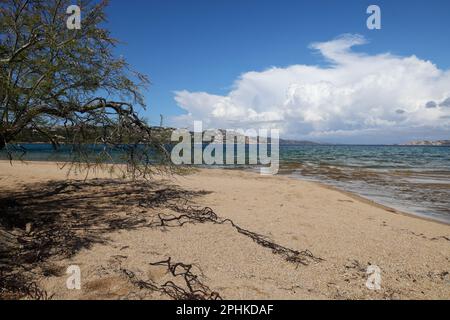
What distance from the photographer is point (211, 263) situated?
455cm

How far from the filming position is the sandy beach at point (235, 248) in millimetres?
3912

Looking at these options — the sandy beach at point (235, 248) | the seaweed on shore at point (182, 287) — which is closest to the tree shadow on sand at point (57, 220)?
the sandy beach at point (235, 248)

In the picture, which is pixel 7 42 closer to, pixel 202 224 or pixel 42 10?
pixel 42 10

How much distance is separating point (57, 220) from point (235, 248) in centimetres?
371

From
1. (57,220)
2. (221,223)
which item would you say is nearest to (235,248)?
(221,223)

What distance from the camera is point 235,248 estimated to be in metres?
5.18

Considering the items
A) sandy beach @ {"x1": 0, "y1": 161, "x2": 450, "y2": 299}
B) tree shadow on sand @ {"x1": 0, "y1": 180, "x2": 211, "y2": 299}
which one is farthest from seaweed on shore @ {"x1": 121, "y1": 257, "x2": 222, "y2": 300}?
tree shadow on sand @ {"x1": 0, "y1": 180, "x2": 211, "y2": 299}

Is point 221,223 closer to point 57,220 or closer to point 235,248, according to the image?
point 235,248

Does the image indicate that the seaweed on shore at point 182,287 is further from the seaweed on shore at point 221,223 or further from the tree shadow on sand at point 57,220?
the seaweed on shore at point 221,223

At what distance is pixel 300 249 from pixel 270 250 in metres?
0.52

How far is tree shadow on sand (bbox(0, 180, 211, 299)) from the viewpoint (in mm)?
4152

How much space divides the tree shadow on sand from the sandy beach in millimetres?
29

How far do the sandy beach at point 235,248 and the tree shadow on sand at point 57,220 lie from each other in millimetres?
29

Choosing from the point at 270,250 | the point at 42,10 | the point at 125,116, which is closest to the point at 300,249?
the point at 270,250
